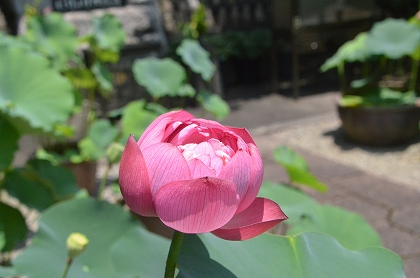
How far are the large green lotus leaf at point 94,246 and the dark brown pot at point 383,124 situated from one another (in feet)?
8.23

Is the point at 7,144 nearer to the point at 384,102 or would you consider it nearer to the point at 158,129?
the point at 158,129

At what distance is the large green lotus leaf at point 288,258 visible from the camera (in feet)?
1.27

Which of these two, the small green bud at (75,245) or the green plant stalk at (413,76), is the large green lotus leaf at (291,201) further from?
the green plant stalk at (413,76)

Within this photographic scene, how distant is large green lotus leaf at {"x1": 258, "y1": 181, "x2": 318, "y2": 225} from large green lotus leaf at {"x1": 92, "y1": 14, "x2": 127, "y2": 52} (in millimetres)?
1589

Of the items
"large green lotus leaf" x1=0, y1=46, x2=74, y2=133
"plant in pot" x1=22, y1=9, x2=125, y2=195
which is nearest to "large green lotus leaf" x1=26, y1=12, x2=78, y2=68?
"plant in pot" x1=22, y1=9, x2=125, y2=195

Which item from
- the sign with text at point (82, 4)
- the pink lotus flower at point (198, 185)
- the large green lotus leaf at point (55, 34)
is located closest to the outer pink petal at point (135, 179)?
the pink lotus flower at point (198, 185)

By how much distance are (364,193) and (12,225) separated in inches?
66.0

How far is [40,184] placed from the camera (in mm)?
1266

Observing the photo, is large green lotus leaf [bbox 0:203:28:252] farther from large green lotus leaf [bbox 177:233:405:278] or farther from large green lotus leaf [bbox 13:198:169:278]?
large green lotus leaf [bbox 177:233:405:278]

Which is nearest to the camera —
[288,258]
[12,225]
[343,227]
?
[288,258]

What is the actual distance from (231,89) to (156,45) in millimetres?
1325

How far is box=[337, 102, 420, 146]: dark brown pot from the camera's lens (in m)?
2.96

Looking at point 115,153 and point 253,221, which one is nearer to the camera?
point 253,221

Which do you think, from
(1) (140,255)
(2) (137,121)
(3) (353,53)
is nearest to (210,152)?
(1) (140,255)
